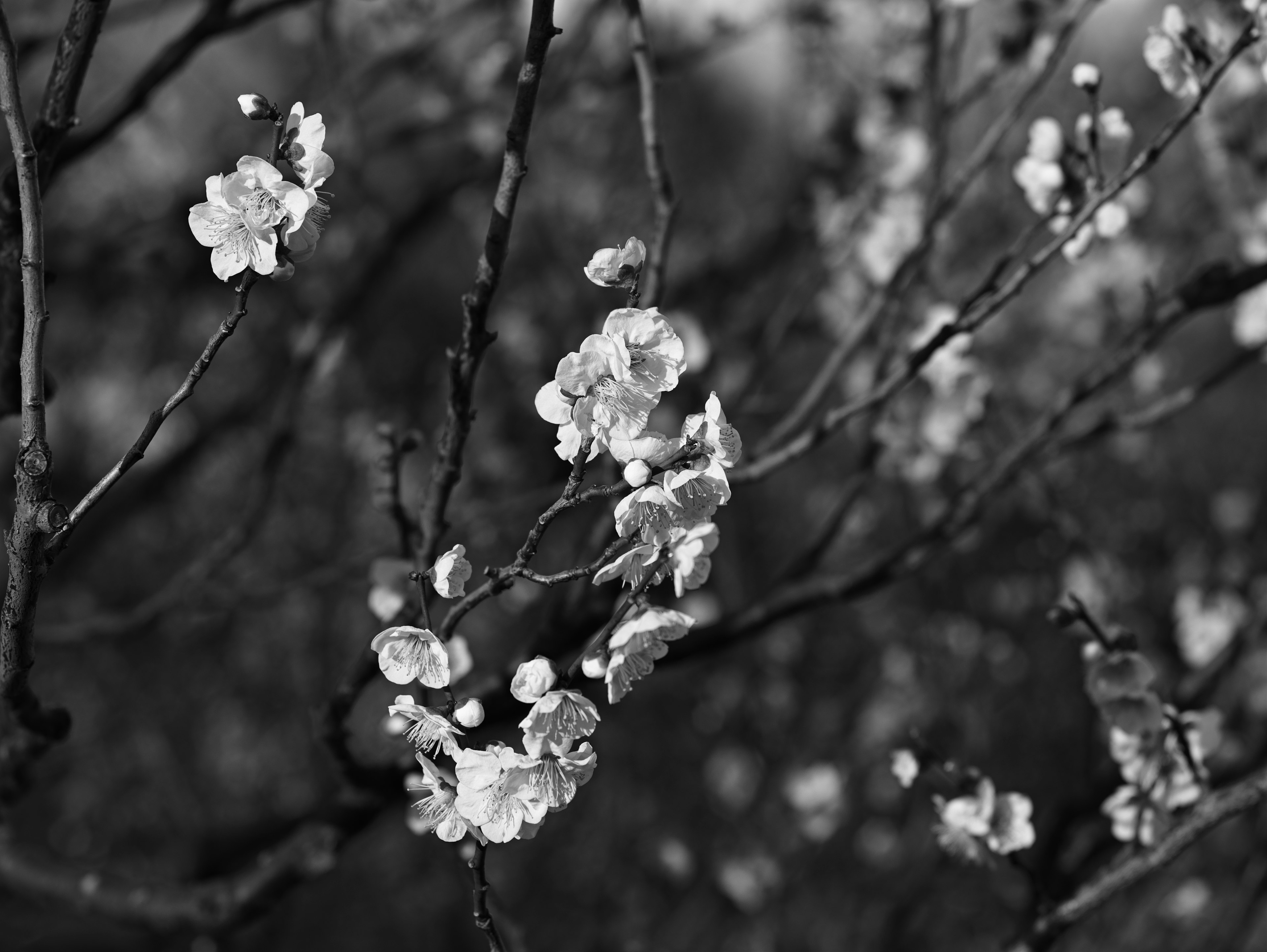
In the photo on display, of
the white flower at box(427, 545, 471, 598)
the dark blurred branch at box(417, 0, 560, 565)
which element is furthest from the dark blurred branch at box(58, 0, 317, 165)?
the white flower at box(427, 545, 471, 598)

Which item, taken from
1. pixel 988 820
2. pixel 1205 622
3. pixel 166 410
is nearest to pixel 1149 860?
pixel 988 820

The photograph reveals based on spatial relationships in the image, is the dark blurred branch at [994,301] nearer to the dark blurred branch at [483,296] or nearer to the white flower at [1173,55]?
the white flower at [1173,55]

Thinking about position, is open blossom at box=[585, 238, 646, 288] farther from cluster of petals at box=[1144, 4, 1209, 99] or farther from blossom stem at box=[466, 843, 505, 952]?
cluster of petals at box=[1144, 4, 1209, 99]

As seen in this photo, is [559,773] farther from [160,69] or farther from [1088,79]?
[160,69]

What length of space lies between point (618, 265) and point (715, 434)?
254mm

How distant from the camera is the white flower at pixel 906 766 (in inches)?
65.5

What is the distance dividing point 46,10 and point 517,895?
4858mm

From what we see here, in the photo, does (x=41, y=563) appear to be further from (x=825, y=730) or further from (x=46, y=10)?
(x=825, y=730)

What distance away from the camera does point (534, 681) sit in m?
1.18

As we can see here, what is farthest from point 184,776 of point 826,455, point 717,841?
point 826,455

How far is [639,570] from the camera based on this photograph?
1188 mm

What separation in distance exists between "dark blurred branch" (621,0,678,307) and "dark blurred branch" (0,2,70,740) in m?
0.80

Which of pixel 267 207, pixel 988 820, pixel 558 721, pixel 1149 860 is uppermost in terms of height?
pixel 267 207

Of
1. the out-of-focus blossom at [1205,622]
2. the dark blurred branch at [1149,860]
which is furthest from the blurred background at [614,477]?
the dark blurred branch at [1149,860]
